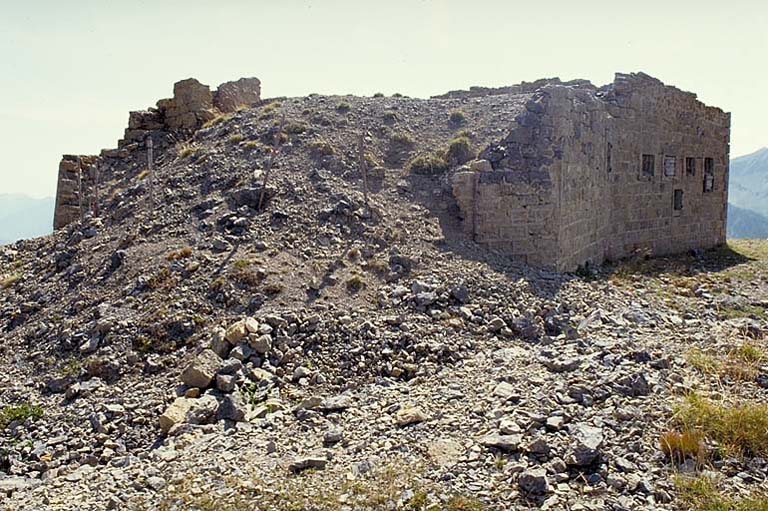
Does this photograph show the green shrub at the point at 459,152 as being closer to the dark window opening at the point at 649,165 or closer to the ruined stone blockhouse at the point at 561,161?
the ruined stone blockhouse at the point at 561,161

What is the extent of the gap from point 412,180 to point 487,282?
3518 millimetres

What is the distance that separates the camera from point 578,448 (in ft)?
18.9

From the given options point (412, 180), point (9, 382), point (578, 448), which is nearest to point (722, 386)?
point (578, 448)

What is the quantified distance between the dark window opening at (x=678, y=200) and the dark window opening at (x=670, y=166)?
2.03ft

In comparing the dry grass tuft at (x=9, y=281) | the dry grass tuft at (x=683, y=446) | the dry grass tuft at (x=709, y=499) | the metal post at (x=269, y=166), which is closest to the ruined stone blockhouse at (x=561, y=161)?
the metal post at (x=269, y=166)

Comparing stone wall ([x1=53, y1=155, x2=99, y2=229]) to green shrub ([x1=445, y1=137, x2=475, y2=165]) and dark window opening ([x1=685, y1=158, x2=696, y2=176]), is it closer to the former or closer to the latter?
green shrub ([x1=445, y1=137, x2=475, y2=165])

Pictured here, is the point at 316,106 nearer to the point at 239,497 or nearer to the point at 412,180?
the point at 412,180

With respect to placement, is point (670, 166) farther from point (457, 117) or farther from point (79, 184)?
point (79, 184)

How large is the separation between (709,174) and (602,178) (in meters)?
5.74

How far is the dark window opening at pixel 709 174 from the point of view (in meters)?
18.4

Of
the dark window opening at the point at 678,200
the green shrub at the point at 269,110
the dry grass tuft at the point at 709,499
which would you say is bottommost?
the dry grass tuft at the point at 709,499

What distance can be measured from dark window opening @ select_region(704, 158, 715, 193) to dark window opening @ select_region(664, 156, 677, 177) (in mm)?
1868

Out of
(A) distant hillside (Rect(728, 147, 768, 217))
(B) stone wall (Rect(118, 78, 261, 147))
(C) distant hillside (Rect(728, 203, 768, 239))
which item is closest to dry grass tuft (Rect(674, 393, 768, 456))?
(B) stone wall (Rect(118, 78, 261, 147))

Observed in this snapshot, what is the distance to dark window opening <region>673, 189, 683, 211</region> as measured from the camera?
57.1ft
